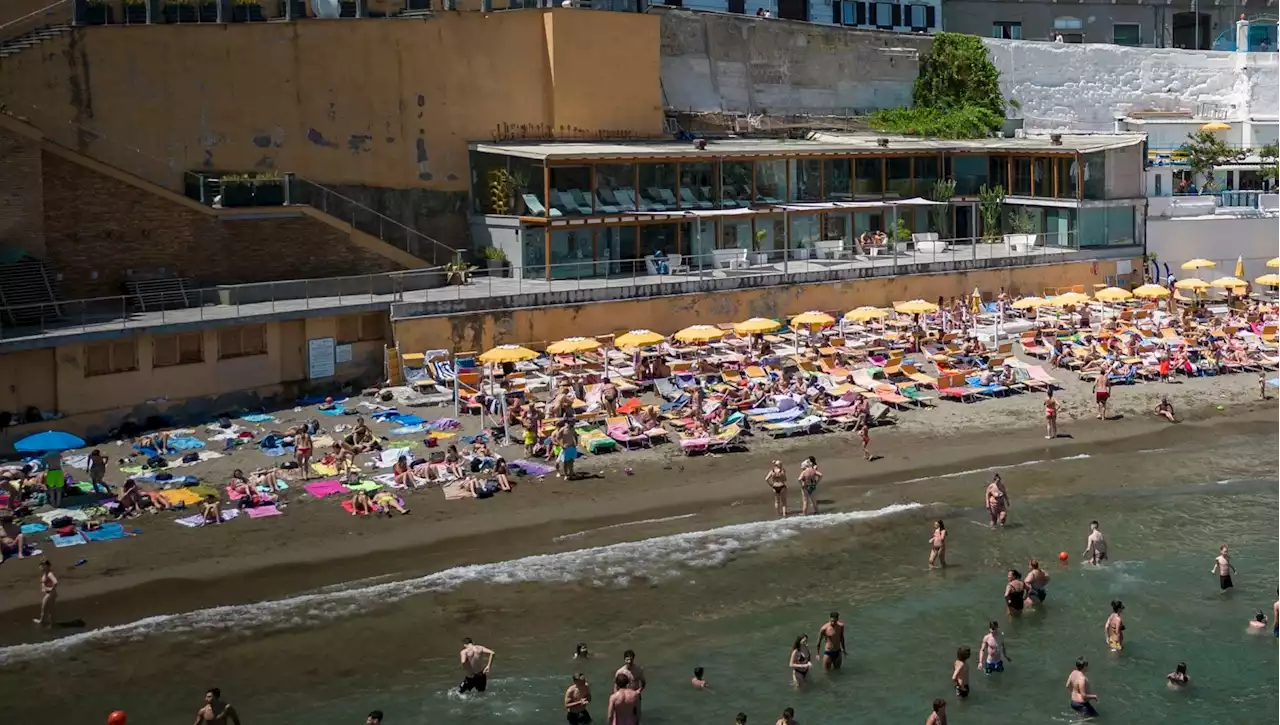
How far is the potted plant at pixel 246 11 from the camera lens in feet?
128

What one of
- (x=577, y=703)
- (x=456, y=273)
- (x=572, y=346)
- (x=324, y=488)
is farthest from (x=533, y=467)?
(x=456, y=273)

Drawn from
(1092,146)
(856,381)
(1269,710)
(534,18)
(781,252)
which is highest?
(534,18)

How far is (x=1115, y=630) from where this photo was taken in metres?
21.9

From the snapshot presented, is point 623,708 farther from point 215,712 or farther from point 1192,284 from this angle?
point 1192,284

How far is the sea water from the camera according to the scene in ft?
66.4

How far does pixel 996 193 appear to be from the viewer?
49.1 metres

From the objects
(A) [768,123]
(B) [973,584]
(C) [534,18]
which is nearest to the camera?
(B) [973,584]

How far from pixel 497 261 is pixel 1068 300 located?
1592 cm

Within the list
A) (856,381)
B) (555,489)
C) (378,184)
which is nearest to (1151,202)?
(856,381)

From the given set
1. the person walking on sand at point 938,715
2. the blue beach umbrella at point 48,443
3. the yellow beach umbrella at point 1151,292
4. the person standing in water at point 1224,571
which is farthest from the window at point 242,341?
the yellow beach umbrella at point 1151,292

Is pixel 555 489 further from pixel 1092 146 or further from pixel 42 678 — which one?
pixel 1092 146

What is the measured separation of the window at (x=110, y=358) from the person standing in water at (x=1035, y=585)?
64.2ft

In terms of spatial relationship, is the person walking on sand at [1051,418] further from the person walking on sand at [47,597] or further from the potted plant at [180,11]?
the potted plant at [180,11]

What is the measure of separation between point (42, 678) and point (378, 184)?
22536mm
